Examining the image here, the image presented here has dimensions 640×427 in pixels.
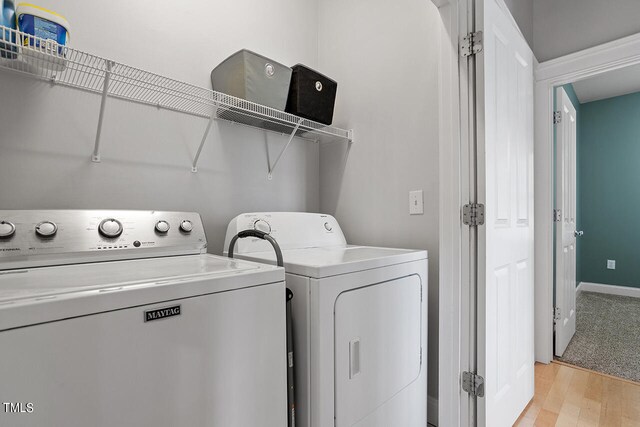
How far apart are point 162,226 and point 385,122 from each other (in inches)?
52.9

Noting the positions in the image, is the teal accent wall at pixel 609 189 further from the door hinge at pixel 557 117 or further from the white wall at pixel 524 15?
the white wall at pixel 524 15

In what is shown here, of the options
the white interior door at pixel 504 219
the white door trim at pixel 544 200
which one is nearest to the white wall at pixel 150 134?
the white interior door at pixel 504 219

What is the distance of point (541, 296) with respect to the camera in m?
2.44

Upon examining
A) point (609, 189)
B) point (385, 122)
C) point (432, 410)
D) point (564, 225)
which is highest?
point (385, 122)

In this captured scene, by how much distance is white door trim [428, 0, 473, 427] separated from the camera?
152 centimetres

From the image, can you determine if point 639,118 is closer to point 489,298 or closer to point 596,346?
point 596,346

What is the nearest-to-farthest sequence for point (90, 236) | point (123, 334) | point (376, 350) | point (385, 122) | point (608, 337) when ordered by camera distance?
point (123, 334)
point (90, 236)
point (376, 350)
point (385, 122)
point (608, 337)

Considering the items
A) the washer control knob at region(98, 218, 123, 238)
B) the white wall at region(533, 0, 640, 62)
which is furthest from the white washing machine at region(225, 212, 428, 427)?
the white wall at region(533, 0, 640, 62)

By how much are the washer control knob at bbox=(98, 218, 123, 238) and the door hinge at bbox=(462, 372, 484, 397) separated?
165cm

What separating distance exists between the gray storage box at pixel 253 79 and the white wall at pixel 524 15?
1602 mm

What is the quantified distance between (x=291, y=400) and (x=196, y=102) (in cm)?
135

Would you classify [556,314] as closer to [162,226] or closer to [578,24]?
[578,24]

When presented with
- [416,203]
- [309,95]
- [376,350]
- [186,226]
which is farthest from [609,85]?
[186,226]

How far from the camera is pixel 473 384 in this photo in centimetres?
150
